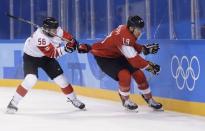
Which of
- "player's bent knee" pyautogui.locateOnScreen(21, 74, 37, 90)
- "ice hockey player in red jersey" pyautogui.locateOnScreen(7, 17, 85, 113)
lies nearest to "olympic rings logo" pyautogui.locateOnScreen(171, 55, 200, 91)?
"ice hockey player in red jersey" pyautogui.locateOnScreen(7, 17, 85, 113)

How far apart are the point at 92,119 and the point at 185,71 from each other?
3.28ft

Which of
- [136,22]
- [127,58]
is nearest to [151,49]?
[127,58]

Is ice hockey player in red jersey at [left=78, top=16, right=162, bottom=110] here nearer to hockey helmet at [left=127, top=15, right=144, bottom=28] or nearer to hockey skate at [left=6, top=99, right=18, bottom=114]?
hockey helmet at [left=127, top=15, right=144, bottom=28]

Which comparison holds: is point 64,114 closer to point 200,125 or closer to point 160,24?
point 200,125

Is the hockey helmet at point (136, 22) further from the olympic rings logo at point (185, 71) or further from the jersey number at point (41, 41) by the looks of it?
the jersey number at point (41, 41)

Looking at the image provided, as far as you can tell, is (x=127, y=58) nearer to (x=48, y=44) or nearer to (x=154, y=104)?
(x=154, y=104)

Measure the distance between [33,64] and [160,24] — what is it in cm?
289

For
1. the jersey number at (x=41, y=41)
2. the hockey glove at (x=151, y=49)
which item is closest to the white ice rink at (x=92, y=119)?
the hockey glove at (x=151, y=49)

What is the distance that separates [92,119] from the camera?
5047 mm

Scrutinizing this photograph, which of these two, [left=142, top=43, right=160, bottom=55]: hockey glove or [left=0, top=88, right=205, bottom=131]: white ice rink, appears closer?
[left=0, top=88, right=205, bottom=131]: white ice rink

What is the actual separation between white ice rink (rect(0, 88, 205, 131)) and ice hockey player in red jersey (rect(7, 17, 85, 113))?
Result: 21 centimetres

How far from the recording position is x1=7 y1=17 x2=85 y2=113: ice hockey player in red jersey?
17.4ft

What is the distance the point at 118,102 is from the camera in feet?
20.6

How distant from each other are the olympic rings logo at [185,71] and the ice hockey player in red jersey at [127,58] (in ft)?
0.82
